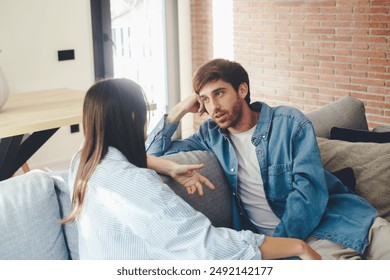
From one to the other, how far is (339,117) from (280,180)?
0.82 meters

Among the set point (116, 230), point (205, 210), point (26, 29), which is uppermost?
point (26, 29)

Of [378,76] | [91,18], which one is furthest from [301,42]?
[91,18]

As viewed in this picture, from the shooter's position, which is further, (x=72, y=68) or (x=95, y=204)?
(x=72, y=68)

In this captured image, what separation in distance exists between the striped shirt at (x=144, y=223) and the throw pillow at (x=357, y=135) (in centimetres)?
119

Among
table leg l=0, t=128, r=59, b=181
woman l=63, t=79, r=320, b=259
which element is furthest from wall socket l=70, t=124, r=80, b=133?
woman l=63, t=79, r=320, b=259

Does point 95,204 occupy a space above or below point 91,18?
below

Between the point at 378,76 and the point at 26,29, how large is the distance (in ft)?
8.58

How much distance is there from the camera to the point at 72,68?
4.69m

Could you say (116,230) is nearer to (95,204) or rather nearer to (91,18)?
(95,204)

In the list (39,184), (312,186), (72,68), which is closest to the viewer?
(39,184)

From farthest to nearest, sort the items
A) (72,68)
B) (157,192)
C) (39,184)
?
(72,68) < (39,184) < (157,192)

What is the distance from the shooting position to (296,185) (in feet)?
6.20

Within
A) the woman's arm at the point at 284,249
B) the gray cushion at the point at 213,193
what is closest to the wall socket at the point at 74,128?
the gray cushion at the point at 213,193

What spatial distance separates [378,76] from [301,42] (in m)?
0.72
